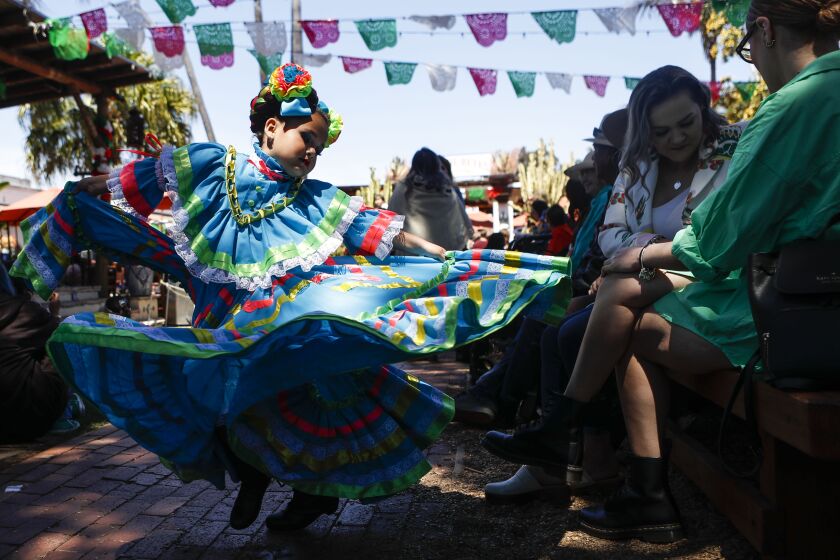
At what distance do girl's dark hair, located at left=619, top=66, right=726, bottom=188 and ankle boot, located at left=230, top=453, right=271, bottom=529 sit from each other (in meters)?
1.95

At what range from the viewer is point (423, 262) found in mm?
2939

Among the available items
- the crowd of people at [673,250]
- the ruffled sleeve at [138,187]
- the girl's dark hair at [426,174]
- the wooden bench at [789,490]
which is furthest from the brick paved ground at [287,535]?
the girl's dark hair at [426,174]

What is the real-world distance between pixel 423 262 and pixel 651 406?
1.07m

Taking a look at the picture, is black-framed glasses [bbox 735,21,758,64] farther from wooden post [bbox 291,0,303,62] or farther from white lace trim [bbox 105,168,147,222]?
wooden post [bbox 291,0,303,62]

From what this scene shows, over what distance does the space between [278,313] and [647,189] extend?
5.26 feet

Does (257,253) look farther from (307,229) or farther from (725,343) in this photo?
(725,343)

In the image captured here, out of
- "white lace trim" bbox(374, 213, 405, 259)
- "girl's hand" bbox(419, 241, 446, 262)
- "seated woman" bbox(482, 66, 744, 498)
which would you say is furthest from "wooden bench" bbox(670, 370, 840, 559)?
"white lace trim" bbox(374, 213, 405, 259)

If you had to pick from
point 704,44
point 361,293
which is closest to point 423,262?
point 361,293

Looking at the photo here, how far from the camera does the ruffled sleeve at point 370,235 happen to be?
9.57 ft

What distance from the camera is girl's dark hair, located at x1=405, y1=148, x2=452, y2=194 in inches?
257

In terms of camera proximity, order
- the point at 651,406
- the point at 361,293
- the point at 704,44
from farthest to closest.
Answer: the point at 704,44, the point at 361,293, the point at 651,406

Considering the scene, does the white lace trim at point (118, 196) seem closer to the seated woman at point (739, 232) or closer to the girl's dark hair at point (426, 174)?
the seated woman at point (739, 232)

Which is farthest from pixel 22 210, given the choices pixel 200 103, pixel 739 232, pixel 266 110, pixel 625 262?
pixel 739 232

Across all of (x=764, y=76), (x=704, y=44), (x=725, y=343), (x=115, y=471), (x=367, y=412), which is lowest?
(x=115, y=471)
